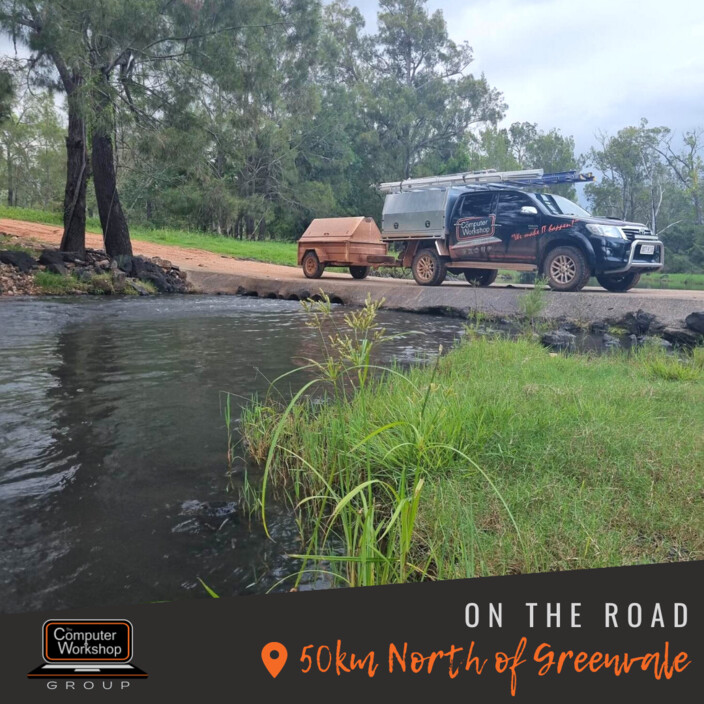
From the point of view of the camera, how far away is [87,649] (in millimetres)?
1889

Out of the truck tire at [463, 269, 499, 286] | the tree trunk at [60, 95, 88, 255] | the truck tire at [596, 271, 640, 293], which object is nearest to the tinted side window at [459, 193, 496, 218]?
the truck tire at [463, 269, 499, 286]

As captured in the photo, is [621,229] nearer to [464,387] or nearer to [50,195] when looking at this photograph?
[464,387]

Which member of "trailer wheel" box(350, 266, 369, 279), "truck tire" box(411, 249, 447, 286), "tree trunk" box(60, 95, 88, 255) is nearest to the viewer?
"truck tire" box(411, 249, 447, 286)

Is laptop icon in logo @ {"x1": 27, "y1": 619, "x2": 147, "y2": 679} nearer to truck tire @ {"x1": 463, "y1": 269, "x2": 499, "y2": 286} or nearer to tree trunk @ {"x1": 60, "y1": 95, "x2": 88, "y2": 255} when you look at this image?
truck tire @ {"x1": 463, "y1": 269, "x2": 499, "y2": 286}

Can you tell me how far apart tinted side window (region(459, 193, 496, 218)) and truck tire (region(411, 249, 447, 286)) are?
1.25 metres

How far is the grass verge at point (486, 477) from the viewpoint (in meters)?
2.55

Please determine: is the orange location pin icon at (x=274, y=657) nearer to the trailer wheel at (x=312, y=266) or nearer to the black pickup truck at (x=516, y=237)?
the black pickup truck at (x=516, y=237)

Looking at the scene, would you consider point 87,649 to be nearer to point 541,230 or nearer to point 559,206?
point 541,230

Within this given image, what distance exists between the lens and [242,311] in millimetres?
13148

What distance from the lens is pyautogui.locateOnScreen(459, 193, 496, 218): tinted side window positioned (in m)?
14.2

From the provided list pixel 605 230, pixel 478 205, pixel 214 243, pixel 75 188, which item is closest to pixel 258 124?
pixel 214 243

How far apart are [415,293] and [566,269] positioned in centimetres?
329

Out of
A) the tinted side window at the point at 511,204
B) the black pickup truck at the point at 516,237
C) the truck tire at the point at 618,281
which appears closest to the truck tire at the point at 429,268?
the black pickup truck at the point at 516,237

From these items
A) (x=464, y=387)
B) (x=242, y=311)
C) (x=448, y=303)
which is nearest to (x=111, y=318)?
(x=242, y=311)
